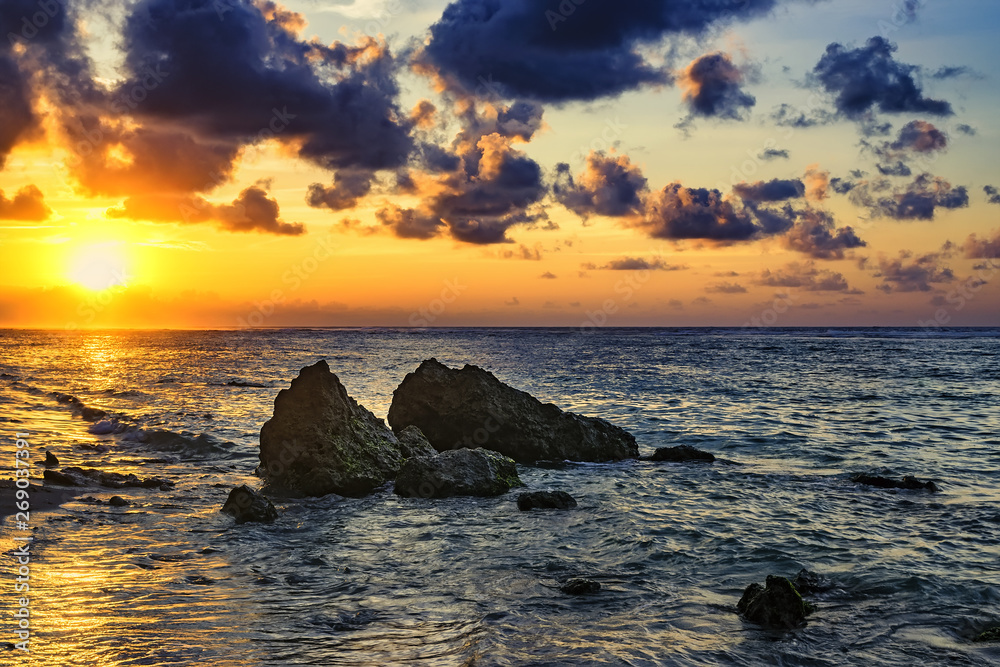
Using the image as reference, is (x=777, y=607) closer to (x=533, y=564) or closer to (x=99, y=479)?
(x=533, y=564)

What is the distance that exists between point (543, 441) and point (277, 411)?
7530 millimetres

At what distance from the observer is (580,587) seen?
30.0ft

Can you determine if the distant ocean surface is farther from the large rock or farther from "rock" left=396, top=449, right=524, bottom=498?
the large rock

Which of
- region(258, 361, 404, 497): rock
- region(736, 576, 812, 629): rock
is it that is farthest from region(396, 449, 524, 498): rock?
region(736, 576, 812, 629): rock

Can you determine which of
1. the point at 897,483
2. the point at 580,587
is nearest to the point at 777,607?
the point at 580,587

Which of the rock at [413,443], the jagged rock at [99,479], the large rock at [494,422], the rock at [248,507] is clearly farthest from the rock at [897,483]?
the jagged rock at [99,479]

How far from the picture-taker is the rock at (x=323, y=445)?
15.3 metres

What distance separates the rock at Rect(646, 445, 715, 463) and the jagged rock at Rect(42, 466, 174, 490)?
12.9 meters

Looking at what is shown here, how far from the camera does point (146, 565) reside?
9727mm

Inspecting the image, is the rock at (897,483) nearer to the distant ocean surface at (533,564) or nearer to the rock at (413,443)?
the distant ocean surface at (533,564)

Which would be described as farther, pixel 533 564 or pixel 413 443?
pixel 413 443

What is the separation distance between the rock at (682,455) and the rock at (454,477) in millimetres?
5586

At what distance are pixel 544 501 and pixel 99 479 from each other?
1003cm

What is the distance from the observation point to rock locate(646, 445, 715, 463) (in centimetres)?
1959
